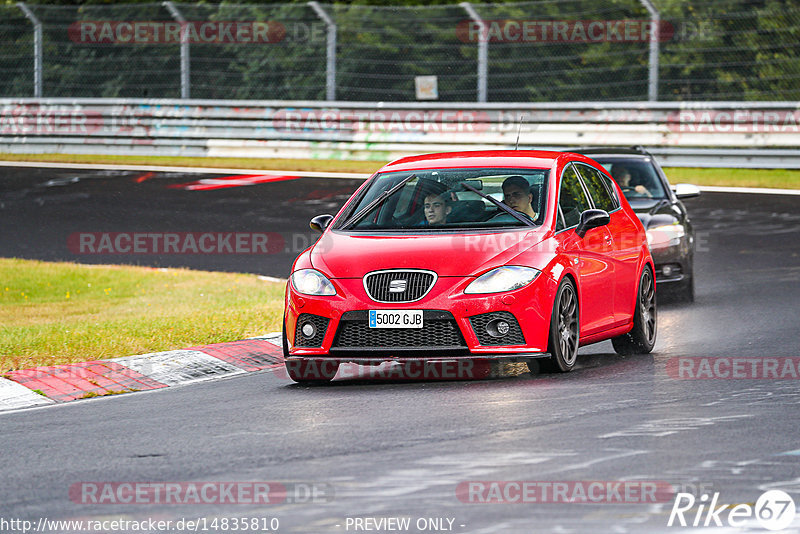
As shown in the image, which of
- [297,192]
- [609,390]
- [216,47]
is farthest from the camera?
[216,47]

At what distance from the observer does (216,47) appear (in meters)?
28.0

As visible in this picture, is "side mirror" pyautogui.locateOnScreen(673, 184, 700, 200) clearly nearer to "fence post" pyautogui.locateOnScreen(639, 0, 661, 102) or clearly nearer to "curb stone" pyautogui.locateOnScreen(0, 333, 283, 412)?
"curb stone" pyautogui.locateOnScreen(0, 333, 283, 412)

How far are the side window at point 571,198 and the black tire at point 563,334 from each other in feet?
2.23

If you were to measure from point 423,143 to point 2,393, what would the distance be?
1746cm

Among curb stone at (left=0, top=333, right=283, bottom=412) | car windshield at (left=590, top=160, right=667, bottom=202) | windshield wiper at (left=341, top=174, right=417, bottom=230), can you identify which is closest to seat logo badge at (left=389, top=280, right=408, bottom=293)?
windshield wiper at (left=341, top=174, right=417, bottom=230)

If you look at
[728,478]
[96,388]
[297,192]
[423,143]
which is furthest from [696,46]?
[728,478]

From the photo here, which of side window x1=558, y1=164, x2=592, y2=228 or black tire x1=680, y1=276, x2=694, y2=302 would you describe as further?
black tire x1=680, y1=276, x2=694, y2=302

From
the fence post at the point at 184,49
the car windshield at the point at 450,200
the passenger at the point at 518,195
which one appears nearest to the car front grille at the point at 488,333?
the car windshield at the point at 450,200

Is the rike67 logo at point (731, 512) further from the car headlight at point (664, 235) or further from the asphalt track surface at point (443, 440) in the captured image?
the car headlight at point (664, 235)

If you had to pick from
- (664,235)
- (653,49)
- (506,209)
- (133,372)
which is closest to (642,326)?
(506,209)

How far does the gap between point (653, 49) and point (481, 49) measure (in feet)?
10.6

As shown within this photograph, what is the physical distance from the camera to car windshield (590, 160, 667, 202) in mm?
14750

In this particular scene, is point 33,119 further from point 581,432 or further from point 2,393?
point 581,432

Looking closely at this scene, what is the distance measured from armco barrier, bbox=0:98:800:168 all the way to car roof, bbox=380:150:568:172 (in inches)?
432
